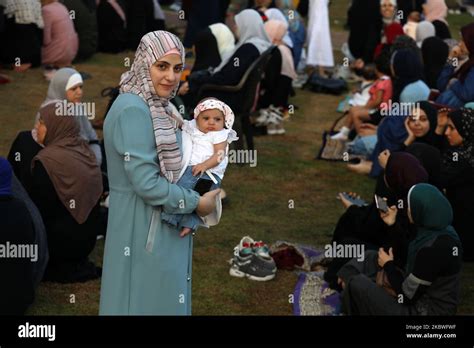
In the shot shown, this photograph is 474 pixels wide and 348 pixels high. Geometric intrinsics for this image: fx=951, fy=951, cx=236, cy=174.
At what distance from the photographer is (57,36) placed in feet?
41.3

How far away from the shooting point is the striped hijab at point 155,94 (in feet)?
12.5

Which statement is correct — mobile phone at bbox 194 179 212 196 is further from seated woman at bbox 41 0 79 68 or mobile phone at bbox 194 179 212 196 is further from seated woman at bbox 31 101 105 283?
seated woman at bbox 41 0 79 68

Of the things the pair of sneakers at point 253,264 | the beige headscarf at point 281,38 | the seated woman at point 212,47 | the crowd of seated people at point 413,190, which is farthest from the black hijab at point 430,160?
the beige headscarf at point 281,38

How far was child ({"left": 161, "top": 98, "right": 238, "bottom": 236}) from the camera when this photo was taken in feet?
13.0

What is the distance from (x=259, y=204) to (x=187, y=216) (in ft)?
14.2

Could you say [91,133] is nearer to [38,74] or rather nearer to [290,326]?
[290,326]

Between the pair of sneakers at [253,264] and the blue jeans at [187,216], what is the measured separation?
260 cm

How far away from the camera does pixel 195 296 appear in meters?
6.24

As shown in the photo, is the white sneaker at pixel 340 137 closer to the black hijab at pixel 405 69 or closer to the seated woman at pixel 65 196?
the black hijab at pixel 405 69

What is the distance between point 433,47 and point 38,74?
5194mm

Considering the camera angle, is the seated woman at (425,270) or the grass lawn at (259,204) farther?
the grass lawn at (259,204)

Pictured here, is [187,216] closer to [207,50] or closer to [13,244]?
[13,244]

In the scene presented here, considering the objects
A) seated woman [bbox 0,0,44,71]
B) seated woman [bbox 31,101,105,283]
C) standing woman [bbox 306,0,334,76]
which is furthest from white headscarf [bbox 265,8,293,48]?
seated woman [bbox 31,101,105,283]

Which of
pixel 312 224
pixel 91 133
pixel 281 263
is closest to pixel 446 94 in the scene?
pixel 312 224
